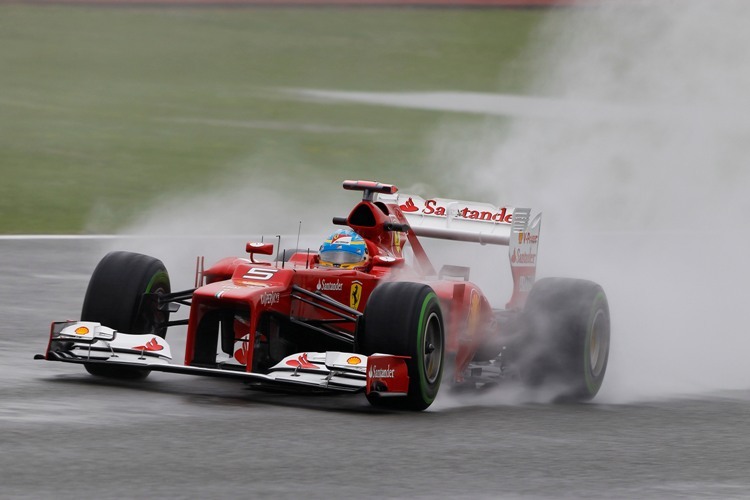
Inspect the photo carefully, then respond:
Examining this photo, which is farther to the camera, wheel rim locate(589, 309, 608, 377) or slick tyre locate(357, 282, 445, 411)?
wheel rim locate(589, 309, 608, 377)

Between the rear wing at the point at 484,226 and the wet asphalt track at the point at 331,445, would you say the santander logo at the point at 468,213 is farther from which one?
the wet asphalt track at the point at 331,445

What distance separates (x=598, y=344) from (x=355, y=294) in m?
2.00

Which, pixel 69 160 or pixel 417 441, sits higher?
pixel 69 160

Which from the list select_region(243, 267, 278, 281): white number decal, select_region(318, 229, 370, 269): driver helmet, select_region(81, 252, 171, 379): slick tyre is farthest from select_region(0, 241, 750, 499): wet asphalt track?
select_region(318, 229, 370, 269): driver helmet

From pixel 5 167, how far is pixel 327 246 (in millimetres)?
14770

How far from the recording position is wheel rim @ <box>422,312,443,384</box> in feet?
29.8

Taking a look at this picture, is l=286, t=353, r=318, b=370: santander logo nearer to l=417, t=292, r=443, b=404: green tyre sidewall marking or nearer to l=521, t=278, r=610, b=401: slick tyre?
l=417, t=292, r=443, b=404: green tyre sidewall marking

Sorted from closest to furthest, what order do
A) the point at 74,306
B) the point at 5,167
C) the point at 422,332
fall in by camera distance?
the point at 422,332 → the point at 74,306 → the point at 5,167

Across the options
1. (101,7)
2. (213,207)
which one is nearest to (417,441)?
(213,207)

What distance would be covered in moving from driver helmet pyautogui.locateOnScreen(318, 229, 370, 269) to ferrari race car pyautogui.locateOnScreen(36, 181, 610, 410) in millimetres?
13

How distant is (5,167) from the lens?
23.6 meters

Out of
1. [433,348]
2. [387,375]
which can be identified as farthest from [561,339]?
[387,375]

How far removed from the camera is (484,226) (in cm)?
1154

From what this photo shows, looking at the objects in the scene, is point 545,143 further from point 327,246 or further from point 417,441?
point 417,441
